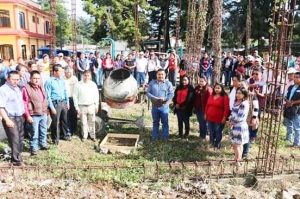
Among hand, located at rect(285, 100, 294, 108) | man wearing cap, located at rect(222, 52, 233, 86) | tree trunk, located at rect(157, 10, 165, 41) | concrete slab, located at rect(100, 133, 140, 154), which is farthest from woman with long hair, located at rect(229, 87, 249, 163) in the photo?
tree trunk, located at rect(157, 10, 165, 41)

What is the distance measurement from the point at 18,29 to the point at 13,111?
98.2ft

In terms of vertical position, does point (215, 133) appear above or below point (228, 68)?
below

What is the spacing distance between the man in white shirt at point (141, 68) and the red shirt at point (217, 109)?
8329 millimetres

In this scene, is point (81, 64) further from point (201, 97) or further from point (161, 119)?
point (201, 97)

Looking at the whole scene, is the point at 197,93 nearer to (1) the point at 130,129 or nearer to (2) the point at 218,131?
(2) the point at 218,131

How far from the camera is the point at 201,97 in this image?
781 cm

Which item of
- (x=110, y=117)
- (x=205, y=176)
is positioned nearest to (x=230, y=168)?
(x=205, y=176)

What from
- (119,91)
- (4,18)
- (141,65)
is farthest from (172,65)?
(4,18)

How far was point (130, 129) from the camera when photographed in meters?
8.98

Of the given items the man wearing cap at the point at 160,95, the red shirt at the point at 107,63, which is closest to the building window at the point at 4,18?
the red shirt at the point at 107,63

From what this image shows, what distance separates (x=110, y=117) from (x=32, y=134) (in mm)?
3056

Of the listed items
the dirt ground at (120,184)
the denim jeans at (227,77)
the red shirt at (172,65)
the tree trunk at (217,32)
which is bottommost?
the dirt ground at (120,184)

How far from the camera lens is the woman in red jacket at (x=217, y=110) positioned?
275 inches

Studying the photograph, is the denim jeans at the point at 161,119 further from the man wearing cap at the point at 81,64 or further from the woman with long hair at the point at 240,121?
the man wearing cap at the point at 81,64
